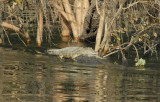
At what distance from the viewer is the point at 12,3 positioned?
19.0 meters

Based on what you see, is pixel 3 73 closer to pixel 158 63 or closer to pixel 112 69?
pixel 112 69

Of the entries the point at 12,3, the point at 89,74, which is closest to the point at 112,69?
the point at 89,74

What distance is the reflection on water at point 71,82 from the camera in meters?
9.23

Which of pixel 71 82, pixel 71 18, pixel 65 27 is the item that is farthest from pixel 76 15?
pixel 71 82

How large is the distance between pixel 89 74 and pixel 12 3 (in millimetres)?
7339

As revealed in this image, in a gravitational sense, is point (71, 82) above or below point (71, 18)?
below

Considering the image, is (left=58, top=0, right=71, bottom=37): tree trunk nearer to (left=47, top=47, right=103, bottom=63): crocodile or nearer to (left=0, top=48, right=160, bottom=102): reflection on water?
(left=47, top=47, right=103, bottom=63): crocodile

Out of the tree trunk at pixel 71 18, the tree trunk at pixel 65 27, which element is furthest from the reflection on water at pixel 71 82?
the tree trunk at pixel 65 27

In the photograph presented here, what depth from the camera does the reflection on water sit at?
30.3 ft

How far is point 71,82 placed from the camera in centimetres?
1125

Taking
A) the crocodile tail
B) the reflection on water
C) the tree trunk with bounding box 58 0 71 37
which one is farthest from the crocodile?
the tree trunk with bounding box 58 0 71 37

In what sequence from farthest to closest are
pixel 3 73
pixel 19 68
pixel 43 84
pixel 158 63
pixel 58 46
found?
pixel 58 46
pixel 158 63
pixel 19 68
pixel 3 73
pixel 43 84

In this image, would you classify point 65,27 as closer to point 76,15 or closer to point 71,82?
point 76,15

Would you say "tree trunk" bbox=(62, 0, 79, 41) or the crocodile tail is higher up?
"tree trunk" bbox=(62, 0, 79, 41)
